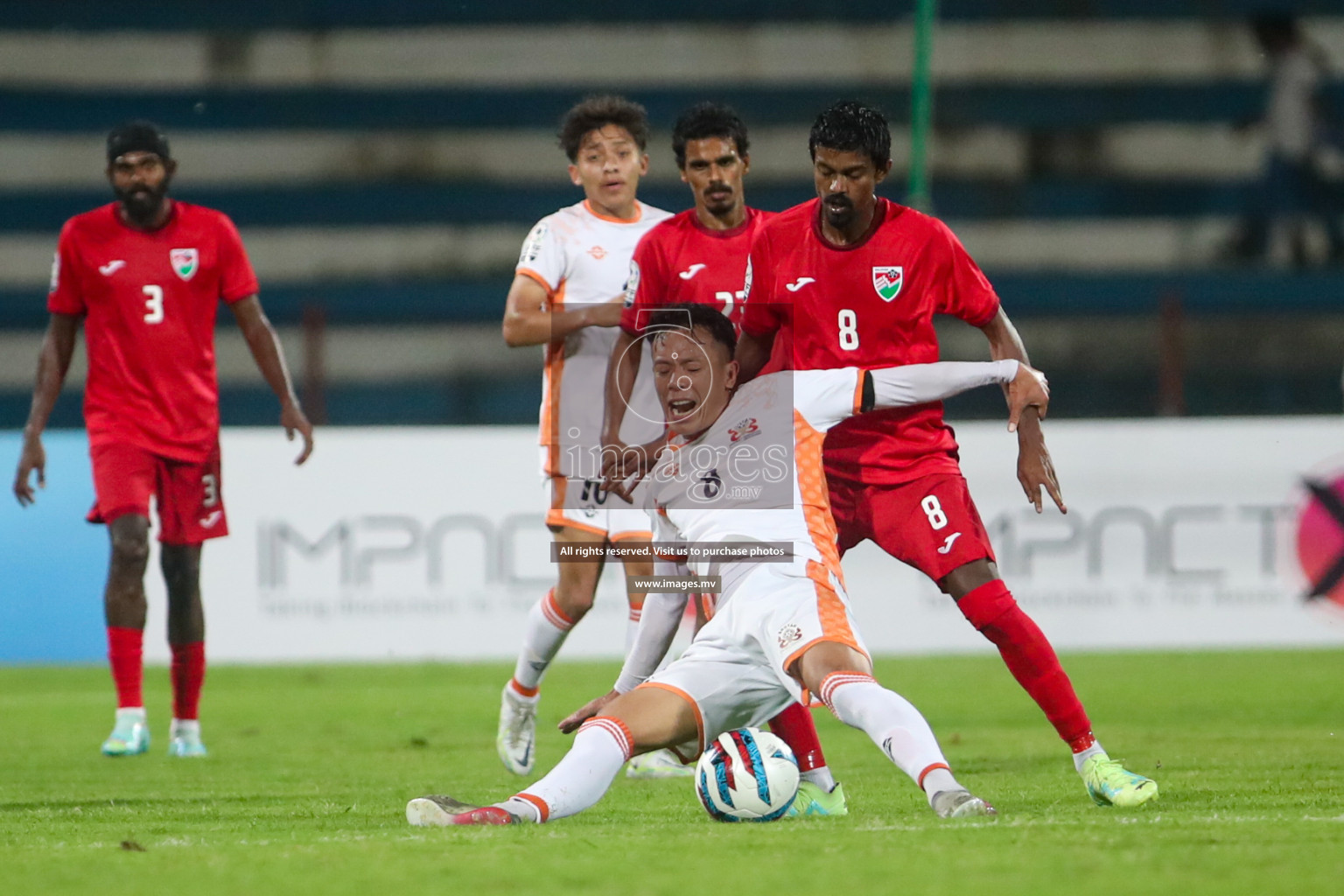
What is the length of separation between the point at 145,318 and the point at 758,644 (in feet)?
11.4

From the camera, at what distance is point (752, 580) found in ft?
14.5

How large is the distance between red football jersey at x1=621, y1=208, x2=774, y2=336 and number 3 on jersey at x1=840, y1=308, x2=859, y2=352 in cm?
55

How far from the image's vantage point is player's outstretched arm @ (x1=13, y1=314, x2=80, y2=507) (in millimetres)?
6910

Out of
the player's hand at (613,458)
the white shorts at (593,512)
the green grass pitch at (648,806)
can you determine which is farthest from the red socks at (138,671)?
the player's hand at (613,458)

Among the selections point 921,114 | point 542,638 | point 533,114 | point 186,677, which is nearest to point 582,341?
point 542,638

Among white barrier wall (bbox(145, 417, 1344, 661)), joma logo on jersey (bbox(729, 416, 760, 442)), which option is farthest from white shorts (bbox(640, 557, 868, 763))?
white barrier wall (bbox(145, 417, 1344, 661))

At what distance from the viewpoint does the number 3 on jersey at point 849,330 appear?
519cm

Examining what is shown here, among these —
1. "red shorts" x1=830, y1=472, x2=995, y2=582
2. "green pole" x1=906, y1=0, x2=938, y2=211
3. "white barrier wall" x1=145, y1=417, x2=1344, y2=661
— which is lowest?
"white barrier wall" x1=145, y1=417, x2=1344, y2=661

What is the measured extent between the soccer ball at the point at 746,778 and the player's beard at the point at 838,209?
150 cm

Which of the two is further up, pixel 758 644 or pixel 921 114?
pixel 921 114

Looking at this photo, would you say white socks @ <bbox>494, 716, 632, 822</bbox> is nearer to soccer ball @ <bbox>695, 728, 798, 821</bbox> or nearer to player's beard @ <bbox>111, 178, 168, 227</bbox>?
soccer ball @ <bbox>695, 728, 798, 821</bbox>

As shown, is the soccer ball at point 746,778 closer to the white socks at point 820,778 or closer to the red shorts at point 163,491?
the white socks at point 820,778

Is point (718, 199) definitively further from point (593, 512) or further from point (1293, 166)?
point (1293, 166)

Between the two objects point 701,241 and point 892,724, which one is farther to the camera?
point 701,241
